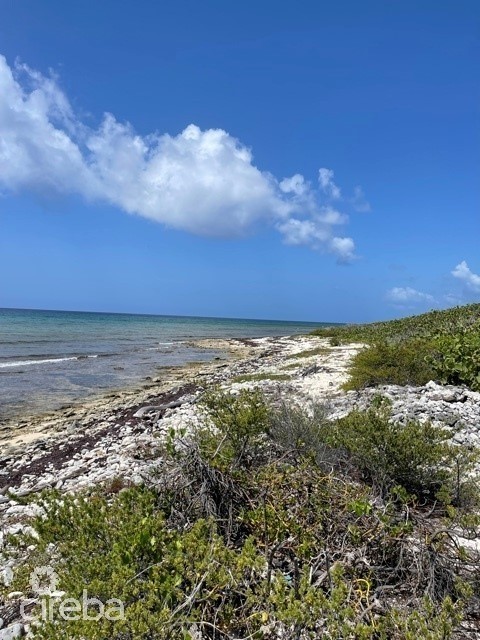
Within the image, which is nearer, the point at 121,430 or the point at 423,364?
the point at 121,430

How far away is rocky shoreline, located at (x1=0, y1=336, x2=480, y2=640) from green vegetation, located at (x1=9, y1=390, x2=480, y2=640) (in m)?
0.86

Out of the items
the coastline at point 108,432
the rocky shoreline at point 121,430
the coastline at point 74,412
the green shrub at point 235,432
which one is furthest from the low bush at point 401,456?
the coastline at point 74,412

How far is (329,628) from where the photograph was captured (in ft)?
7.96

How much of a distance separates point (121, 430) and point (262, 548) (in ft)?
28.3

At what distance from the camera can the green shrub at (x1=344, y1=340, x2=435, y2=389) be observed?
1229cm

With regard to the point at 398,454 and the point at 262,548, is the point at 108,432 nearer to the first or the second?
the point at 398,454

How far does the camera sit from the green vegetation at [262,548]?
2.53 meters

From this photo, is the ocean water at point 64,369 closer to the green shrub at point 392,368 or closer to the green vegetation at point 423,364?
the green shrub at point 392,368

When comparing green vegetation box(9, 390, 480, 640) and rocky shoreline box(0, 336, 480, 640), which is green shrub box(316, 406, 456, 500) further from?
rocky shoreline box(0, 336, 480, 640)

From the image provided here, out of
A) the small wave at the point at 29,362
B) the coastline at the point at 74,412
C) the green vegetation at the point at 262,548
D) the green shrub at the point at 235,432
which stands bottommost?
the coastline at the point at 74,412

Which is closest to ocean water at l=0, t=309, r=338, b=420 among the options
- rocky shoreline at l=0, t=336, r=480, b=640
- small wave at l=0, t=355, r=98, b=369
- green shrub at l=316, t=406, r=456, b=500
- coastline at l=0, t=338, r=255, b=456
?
small wave at l=0, t=355, r=98, b=369

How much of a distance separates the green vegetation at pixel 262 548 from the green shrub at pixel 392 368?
23.4 feet

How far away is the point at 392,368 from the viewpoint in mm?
12750

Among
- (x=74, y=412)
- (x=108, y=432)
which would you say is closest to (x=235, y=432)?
(x=108, y=432)
